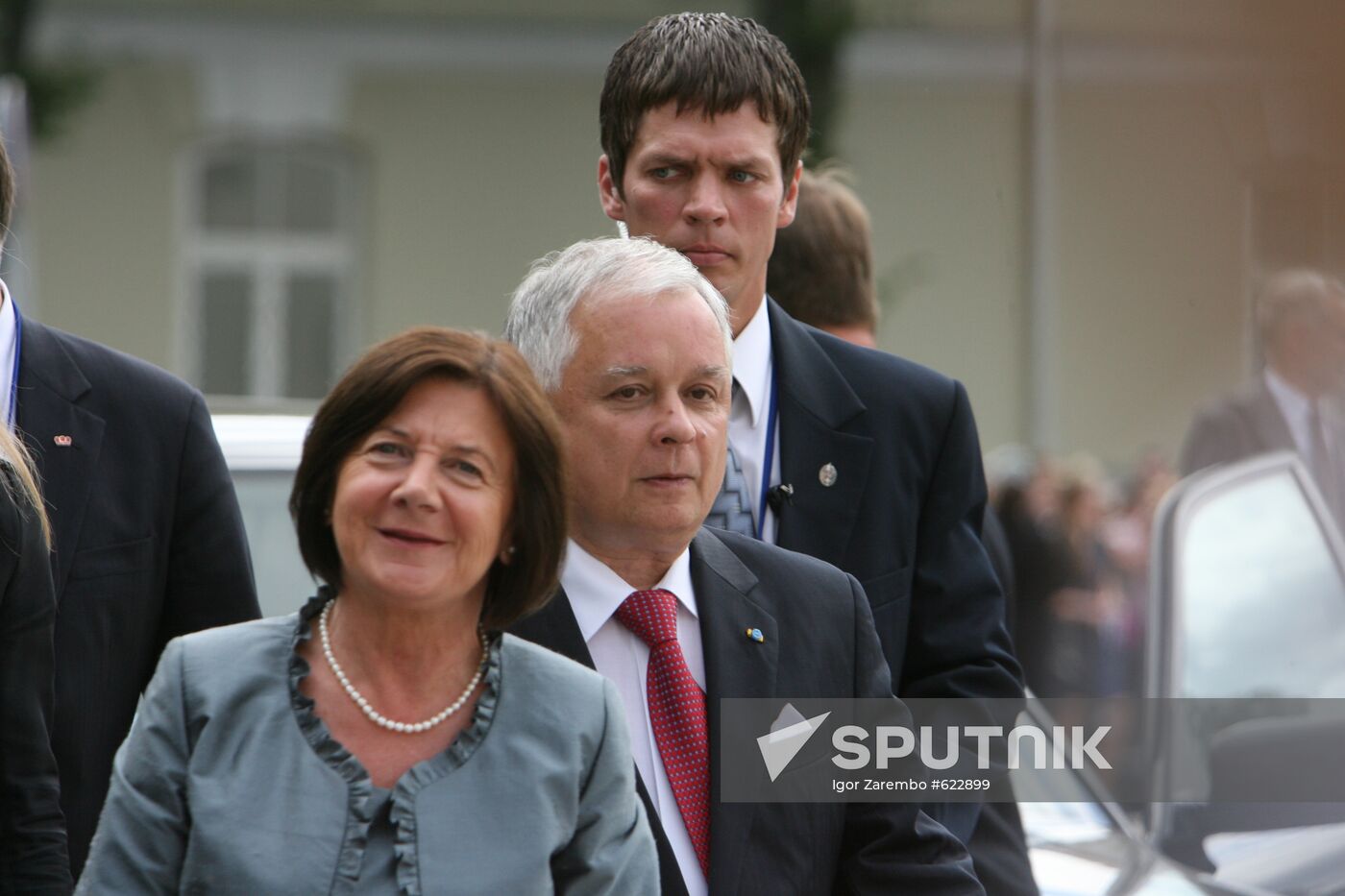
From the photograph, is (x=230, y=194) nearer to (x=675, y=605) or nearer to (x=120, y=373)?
(x=120, y=373)

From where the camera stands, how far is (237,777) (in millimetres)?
2234

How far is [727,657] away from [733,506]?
1.58 feet

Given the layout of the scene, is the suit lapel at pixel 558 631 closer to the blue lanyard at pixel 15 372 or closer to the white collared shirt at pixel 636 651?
the white collared shirt at pixel 636 651

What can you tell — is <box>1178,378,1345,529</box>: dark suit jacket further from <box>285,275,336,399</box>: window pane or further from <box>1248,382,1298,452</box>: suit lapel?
<box>285,275,336,399</box>: window pane

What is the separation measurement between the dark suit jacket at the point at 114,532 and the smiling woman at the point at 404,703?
2.63ft

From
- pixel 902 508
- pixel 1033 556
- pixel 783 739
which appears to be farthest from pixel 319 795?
pixel 1033 556

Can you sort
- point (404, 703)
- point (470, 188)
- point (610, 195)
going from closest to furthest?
1. point (404, 703)
2. point (610, 195)
3. point (470, 188)

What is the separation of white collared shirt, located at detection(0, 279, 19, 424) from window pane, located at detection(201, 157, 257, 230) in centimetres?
1556

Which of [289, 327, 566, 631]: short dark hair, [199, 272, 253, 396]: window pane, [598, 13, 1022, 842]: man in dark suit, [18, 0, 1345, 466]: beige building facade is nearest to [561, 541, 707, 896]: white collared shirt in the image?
[289, 327, 566, 631]: short dark hair

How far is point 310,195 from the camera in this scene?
18469 mm

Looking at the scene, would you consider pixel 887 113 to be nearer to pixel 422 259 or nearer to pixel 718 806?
pixel 422 259

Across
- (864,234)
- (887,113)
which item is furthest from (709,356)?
(887,113)

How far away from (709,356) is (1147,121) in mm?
13928

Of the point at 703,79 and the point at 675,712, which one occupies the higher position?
the point at 703,79
